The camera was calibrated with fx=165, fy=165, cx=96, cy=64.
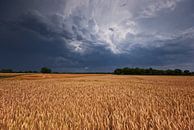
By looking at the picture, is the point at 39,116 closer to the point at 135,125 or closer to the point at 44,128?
the point at 44,128

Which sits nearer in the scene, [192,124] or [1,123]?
Answer: [192,124]

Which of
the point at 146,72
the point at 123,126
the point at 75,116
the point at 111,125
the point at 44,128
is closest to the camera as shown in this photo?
the point at 44,128

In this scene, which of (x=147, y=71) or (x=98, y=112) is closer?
(x=98, y=112)

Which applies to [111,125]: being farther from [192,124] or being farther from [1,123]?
[1,123]

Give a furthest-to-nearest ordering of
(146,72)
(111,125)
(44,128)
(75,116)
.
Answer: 1. (146,72)
2. (75,116)
3. (111,125)
4. (44,128)

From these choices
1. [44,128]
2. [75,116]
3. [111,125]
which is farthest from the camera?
[75,116]

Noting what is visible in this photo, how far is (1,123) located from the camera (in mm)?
4039

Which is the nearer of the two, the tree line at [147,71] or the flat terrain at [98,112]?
the flat terrain at [98,112]

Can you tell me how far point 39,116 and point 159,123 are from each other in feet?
10.2

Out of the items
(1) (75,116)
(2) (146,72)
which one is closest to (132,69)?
(2) (146,72)

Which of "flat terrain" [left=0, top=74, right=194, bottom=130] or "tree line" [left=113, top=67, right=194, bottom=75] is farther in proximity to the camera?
"tree line" [left=113, top=67, right=194, bottom=75]

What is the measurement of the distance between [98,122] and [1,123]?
7.85 feet

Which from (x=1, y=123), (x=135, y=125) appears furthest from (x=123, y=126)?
(x=1, y=123)

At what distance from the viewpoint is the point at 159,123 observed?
3666 millimetres
